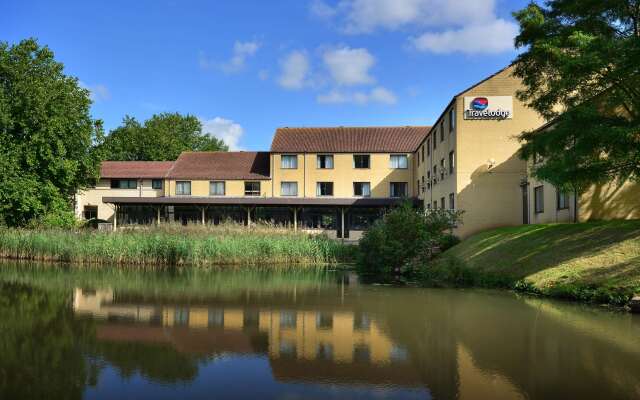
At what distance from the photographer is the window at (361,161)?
140ft

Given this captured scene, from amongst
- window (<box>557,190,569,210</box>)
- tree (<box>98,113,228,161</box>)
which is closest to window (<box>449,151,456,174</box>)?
window (<box>557,190,569,210</box>)

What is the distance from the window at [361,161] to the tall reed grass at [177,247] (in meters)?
18.8

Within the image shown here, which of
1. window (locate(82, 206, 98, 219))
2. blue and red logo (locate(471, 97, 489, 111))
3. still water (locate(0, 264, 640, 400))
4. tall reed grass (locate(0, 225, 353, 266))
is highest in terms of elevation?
blue and red logo (locate(471, 97, 489, 111))

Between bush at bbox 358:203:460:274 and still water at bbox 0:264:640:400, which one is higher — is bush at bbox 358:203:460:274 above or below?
above

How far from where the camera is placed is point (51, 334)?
7789 millimetres

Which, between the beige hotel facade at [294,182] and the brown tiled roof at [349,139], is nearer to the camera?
the beige hotel facade at [294,182]

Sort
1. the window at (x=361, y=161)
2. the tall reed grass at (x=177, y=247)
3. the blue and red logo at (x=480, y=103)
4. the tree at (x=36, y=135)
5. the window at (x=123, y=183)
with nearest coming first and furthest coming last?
1. the tall reed grass at (x=177, y=247)
2. the blue and red logo at (x=480, y=103)
3. the tree at (x=36, y=135)
4. the window at (x=361, y=161)
5. the window at (x=123, y=183)

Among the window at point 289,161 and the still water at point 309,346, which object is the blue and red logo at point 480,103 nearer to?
the still water at point 309,346

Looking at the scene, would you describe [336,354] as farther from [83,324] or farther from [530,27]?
[530,27]

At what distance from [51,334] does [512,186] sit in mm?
22714

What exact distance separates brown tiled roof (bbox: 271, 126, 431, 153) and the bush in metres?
23.0

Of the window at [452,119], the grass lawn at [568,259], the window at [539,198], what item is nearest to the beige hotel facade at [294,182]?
the window at [452,119]

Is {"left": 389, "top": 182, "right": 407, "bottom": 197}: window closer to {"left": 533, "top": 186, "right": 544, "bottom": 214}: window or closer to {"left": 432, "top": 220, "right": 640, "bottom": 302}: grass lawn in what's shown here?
{"left": 533, "top": 186, "right": 544, "bottom": 214}: window

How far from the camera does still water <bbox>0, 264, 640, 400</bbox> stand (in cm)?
537
